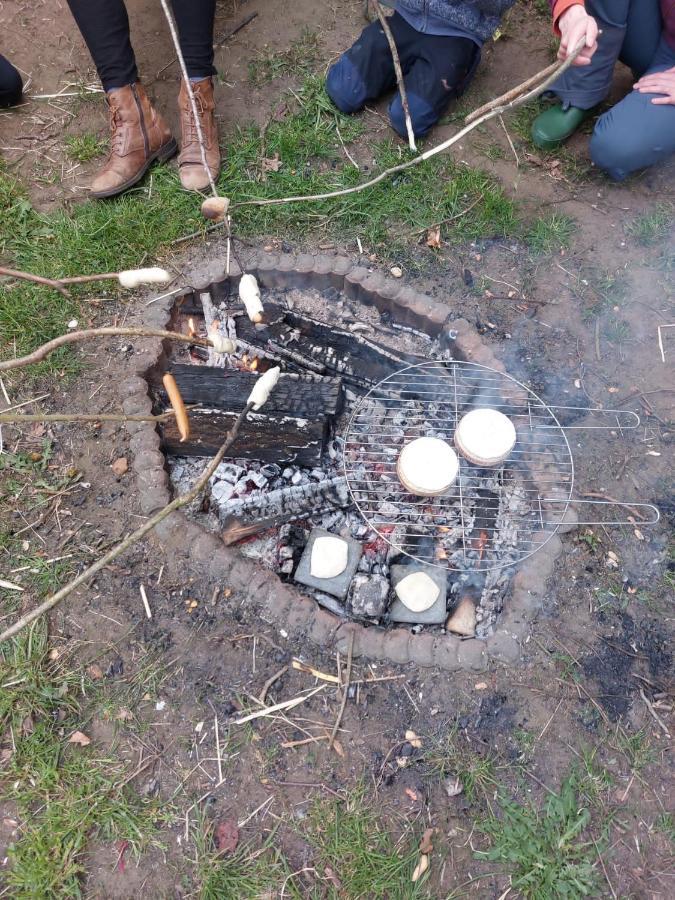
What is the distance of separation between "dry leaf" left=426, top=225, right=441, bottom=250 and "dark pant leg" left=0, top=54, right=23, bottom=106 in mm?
2884

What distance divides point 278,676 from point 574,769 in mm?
1182

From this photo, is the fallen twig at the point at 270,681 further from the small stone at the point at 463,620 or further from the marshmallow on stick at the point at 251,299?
the marshmallow on stick at the point at 251,299

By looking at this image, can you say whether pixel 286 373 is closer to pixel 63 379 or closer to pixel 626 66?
pixel 63 379

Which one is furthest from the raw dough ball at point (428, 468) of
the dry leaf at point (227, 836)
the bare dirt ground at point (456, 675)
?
the dry leaf at point (227, 836)

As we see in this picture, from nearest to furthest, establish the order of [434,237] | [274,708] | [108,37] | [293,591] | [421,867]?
1. [421,867]
2. [274,708]
3. [293,591]
4. [108,37]
5. [434,237]

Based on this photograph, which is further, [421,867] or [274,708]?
[274,708]

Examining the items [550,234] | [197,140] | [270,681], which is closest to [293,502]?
[270,681]

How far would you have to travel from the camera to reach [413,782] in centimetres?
217

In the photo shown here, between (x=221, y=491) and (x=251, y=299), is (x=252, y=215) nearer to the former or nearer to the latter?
(x=251, y=299)

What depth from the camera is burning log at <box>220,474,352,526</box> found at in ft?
8.78

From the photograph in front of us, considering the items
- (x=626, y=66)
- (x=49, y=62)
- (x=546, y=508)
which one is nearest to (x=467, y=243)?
(x=546, y=508)

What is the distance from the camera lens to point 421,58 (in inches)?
144

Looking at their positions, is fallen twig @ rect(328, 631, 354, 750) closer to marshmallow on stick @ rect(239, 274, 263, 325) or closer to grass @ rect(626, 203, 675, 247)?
marshmallow on stick @ rect(239, 274, 263, 325)

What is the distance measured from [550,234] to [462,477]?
68.5 inches
